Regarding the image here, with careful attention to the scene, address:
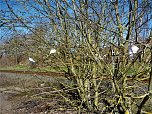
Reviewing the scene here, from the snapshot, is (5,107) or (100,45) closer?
(100,45)

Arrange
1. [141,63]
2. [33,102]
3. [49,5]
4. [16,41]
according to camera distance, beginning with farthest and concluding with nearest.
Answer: [33,102]
[16,41]
[49,5]
[141,63]

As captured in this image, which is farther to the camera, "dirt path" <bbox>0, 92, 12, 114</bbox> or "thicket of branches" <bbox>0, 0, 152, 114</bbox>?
"dirt path" <bbox>0, 92, 12, 114</bbox>

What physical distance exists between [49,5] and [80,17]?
1936mm

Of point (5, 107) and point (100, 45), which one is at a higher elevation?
point (100, 45)

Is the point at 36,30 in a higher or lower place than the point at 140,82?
higher

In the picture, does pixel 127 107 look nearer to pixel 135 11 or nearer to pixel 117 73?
pixel 117 73

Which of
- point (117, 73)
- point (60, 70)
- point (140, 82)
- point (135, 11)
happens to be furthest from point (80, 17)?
point (60, 70)

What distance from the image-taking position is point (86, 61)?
585 cm

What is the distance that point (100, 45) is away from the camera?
17.1ft

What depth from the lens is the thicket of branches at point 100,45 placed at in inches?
160

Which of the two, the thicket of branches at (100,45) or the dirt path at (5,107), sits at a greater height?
the thicket of branches at (100,45)

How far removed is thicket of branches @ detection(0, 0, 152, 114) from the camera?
160 inches

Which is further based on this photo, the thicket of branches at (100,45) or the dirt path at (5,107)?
the dirt path at (5,107)

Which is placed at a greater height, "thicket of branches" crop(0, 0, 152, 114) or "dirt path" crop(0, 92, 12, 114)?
"thicket of branches" crop(0, 0, 152, 114)
